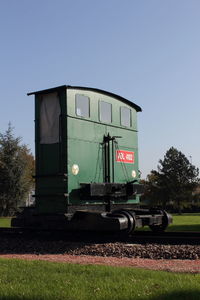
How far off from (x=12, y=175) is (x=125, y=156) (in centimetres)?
2370

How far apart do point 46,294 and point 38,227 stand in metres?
5.93

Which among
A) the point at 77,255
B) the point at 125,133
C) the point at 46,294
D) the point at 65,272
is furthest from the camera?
the point at 125,133

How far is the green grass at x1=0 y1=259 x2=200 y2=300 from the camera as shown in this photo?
5203 millimetres

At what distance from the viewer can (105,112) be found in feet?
39.6

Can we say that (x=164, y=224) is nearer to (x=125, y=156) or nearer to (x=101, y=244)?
(x=125, y=156)

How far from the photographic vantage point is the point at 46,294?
529cm

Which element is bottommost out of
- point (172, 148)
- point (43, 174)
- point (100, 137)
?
point (43, 174)

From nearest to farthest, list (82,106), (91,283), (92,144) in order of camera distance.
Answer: (91,283)
(82,106)
(92,144)

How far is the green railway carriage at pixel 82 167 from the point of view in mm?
10312

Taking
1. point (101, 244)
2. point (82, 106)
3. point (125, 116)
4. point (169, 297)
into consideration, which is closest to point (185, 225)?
point (125, 116)

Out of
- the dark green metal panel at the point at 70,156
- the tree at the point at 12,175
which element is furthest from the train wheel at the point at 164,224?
the tree at the point at 12,175

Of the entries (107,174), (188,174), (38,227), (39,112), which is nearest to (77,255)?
(38,227)

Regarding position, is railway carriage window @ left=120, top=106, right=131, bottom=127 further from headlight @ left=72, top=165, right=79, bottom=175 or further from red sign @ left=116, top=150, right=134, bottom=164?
headlight @ left=72, top=165, right=79, bottom=175

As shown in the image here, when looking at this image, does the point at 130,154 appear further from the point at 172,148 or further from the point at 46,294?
the point at 172,148
